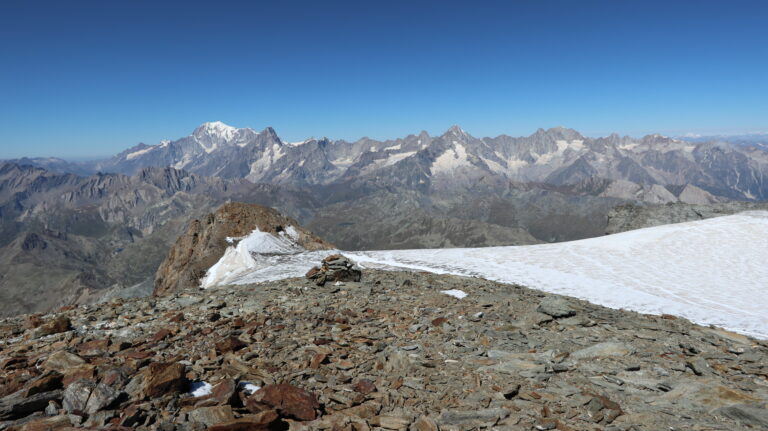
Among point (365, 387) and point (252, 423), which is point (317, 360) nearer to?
point (365, 387)

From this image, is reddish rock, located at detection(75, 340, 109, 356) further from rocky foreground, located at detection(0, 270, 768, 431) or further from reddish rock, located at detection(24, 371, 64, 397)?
reddish rock, located at detection(24, 371, 64, 397)

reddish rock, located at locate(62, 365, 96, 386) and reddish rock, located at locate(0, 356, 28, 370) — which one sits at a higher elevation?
reddish rock, located at locate(62, 365, 96, 386)

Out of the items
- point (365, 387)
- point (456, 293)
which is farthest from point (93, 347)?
point (456, 293)

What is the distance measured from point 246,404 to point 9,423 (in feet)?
11.9

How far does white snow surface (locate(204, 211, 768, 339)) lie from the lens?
20.4 m

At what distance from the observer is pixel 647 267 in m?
28.7

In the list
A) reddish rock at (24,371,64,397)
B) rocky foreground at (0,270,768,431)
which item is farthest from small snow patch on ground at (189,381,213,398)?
reddish rock at (24,371,64,397)

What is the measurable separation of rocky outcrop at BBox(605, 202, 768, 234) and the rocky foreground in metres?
54.0

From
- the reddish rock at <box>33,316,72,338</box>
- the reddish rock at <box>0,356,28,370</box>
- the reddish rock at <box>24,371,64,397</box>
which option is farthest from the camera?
the reddish rock at <box>33,316,72,338</box>

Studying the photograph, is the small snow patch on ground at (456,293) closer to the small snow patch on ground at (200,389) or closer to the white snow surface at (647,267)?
the white snow surface at (647,267)

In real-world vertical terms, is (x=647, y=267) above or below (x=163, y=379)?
below

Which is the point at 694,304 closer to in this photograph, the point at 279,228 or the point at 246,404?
the point at 246,404

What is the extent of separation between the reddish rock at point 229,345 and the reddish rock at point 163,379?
82.7 inches

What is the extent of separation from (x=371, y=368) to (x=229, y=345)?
397 cm
